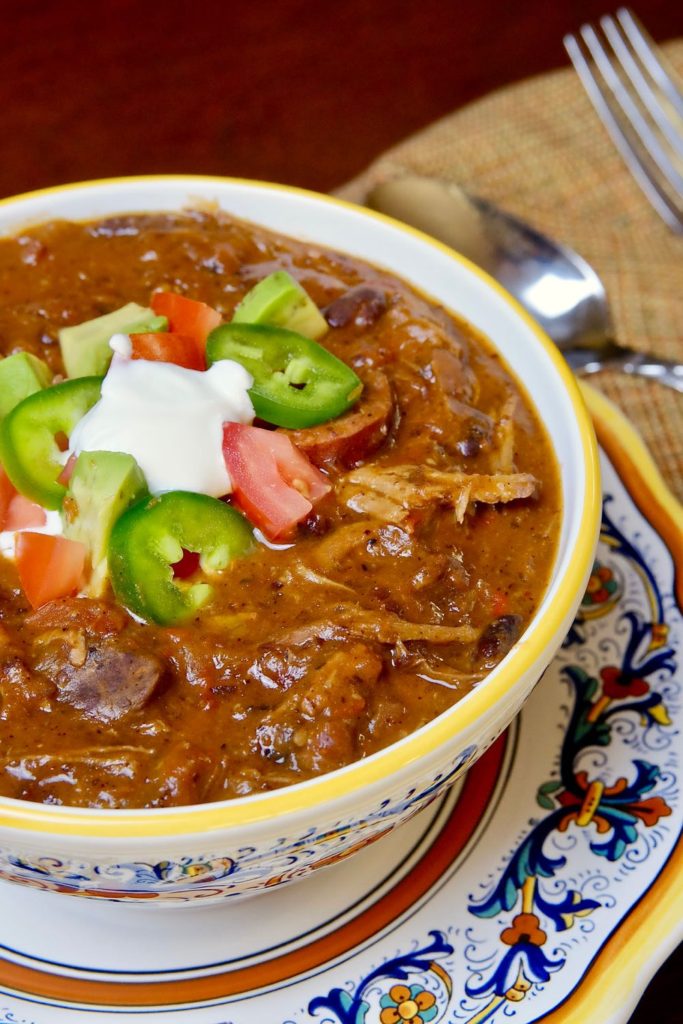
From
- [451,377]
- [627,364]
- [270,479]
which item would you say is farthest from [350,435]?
[627,364]

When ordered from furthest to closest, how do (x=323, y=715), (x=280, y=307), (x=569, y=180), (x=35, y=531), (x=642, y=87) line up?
(x=569, y=180) → (x=642, y=87) → (x=280, y=307) → (x=35, y=531) → (x=323, y=715)

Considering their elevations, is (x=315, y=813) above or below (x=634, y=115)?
below

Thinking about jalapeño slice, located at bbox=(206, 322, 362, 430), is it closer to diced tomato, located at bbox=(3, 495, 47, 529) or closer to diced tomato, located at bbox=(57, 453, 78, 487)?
diced tomato, located at bbox=(57, 453, 78, 487)

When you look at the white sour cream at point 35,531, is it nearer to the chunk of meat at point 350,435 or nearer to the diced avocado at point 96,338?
the diced avocado at point 96,338

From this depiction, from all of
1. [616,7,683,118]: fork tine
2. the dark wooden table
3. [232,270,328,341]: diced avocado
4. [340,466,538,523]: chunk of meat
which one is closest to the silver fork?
[616,7,683,118]: fork tine

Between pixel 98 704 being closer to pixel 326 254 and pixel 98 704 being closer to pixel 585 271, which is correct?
pixel 326 254

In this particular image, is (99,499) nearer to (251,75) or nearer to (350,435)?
(350,435)
